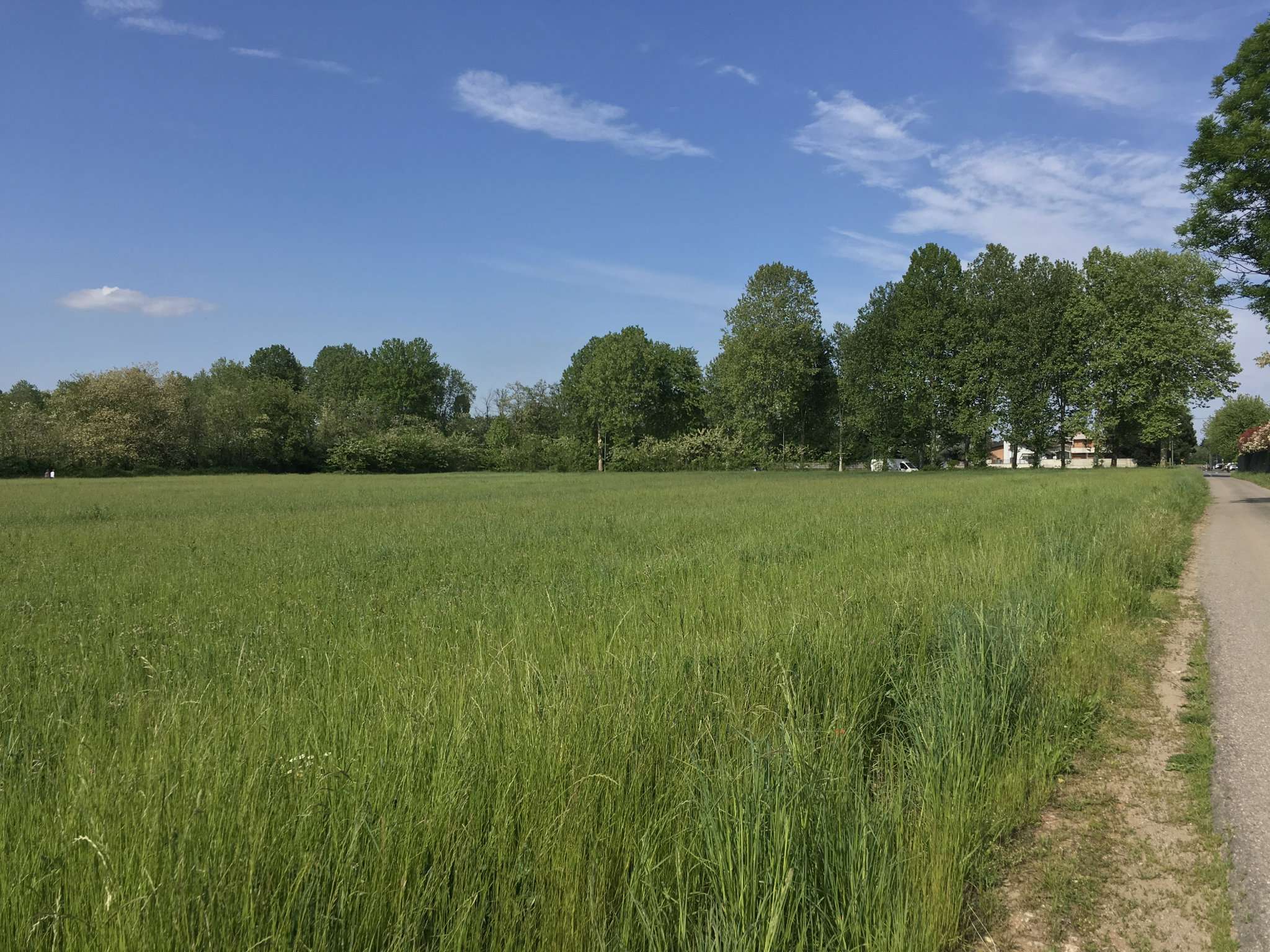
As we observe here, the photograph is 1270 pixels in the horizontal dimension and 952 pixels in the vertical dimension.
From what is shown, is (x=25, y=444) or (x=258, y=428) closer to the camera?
(x=25, y=444)

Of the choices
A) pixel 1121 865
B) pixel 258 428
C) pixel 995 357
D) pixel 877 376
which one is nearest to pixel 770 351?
pixel 877 376

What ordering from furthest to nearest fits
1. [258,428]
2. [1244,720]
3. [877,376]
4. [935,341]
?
[258,428], [877,376], [935,341], [1244,720]

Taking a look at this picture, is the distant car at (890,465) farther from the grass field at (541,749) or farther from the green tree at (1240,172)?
the grass field at (541,749)

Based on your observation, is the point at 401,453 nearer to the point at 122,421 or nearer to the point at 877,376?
the point at 122,421

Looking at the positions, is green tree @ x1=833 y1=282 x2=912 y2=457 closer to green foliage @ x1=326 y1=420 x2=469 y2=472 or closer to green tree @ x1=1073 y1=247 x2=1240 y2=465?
green tree @ x1=1073 y1=247 x2=1240 y2=465

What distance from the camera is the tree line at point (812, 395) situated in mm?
54781

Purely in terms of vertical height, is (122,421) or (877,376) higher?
(877,376)

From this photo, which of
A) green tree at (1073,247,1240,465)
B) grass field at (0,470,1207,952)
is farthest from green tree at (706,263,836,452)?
grass field at (0,470,1207,952)

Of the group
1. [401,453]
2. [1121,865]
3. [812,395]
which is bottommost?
[1121,865]

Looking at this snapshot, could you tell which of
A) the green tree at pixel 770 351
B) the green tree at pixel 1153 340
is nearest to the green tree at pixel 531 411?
the green tree at pixel 770 351

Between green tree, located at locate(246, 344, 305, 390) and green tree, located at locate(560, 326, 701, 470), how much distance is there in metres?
60.9

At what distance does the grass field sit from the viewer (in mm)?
2418

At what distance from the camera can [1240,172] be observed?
22125mm

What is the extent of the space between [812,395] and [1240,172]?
53.5 meters
